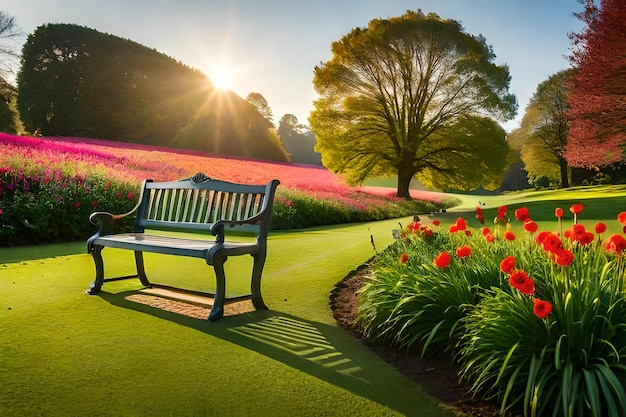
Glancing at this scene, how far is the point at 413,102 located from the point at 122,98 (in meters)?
17.7

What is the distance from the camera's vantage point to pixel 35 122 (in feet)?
94.2

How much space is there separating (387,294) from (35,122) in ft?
97.4

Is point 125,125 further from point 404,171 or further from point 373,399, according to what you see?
point 373,399

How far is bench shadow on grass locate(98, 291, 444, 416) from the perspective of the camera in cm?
315

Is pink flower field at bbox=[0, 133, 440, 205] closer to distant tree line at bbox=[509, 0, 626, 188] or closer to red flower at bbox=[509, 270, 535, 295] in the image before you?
distant tree line at bbox=[509, 0, 626, 188]

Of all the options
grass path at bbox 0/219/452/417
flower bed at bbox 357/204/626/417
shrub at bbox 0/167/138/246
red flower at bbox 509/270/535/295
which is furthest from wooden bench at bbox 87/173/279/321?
shrub at bbox 0/167/138/246

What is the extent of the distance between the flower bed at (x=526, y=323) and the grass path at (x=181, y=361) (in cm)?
40

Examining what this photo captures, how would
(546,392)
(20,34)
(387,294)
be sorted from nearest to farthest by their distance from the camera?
1. (546,392)
2. (387,294)
3. (20,34)

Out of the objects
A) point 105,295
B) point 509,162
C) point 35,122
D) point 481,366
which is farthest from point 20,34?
point 481,366

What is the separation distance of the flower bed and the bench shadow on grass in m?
0.35

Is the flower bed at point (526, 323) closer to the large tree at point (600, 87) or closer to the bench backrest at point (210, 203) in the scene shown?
the bench backrest at point (210, 203)

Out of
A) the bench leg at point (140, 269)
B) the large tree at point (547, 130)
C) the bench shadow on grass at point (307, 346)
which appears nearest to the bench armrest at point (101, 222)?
the bench leg at point (140, 269)

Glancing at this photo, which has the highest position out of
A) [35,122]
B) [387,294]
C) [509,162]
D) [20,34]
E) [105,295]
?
[20,34]

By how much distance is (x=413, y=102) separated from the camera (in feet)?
72.5
